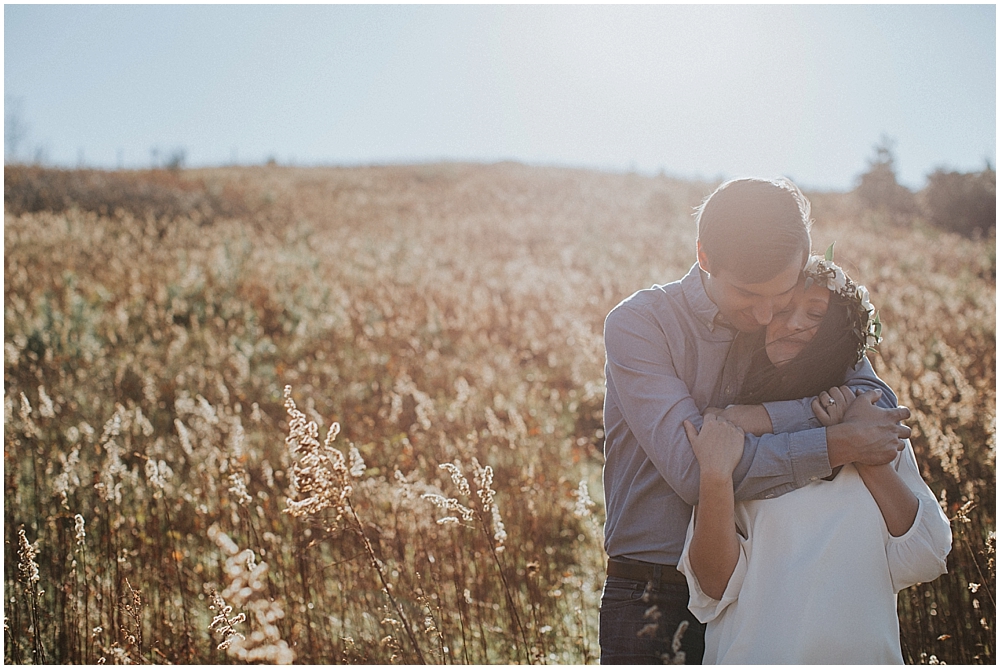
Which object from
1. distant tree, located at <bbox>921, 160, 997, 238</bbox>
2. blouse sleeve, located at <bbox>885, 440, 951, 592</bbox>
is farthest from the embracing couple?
distant tree, located at <bbox>921, 160, 997, 238</bbox>

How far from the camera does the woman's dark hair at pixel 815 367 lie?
2092 mm

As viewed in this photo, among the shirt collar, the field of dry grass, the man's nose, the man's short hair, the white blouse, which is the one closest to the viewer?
the white blouse

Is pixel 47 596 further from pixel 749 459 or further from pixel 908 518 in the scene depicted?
pixel 908 518

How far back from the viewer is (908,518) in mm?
1868

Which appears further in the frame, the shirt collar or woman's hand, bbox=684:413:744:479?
the shirt collar

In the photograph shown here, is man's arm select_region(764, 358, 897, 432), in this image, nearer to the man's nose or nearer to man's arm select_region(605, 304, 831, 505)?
man's arm select_region(605, 304, 831, 505)

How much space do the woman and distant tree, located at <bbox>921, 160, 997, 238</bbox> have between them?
16662mm

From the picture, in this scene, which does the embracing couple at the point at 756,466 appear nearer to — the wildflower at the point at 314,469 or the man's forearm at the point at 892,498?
the man's forearm at the point at 892,498

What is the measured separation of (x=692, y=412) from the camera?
2020 millimetres

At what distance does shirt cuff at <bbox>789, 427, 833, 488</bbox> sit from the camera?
6.16 ft

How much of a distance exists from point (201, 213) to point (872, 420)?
1510 centimetres

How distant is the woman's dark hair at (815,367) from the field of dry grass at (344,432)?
2.76 feet

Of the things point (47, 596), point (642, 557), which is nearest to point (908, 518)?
point (642, 557)

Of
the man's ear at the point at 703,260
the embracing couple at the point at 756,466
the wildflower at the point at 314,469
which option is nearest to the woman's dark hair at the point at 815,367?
the embracing couple at the point at 756,466
